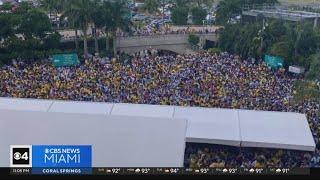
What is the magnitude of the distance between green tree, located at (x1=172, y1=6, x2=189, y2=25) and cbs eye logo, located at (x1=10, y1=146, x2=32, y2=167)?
4683cm

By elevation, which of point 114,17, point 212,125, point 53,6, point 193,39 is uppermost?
point 53,6

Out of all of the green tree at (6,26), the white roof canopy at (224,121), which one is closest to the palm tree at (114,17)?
the green tree at (6,26)

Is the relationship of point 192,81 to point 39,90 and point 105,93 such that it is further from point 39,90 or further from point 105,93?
point 39,90

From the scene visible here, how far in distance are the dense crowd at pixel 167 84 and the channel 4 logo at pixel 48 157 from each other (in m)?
10.0

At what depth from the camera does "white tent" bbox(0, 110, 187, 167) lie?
16469 millimetres

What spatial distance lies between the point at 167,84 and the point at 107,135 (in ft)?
57.1

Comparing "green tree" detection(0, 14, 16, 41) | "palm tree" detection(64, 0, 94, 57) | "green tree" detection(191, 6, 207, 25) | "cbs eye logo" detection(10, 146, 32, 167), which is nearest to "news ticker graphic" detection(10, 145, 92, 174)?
"cbs eye logo" detection(10, 146, 32, 167)

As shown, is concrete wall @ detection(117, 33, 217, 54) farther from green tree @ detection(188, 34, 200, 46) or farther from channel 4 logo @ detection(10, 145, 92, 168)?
channel 4 logo @ detection(10, 145, 92, 168)

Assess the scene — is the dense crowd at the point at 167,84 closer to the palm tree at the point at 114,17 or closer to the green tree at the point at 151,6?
the palm tree at the point at 114,17

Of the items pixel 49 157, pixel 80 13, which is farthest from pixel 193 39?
pixel 49 157

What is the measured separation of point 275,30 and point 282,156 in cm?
2519

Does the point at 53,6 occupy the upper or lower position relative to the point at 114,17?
upper

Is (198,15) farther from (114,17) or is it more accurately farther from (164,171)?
(164,171)

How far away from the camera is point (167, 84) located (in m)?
34.3
